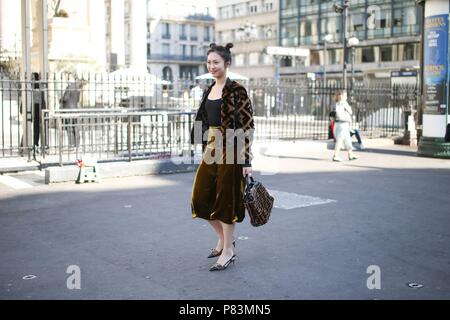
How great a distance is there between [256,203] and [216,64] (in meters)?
1.32

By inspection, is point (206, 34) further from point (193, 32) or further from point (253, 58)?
point (253, 58)

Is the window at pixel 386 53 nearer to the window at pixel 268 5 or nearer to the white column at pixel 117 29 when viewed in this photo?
the window at pixel 268 5

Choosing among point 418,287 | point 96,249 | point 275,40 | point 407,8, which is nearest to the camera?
point 418,287

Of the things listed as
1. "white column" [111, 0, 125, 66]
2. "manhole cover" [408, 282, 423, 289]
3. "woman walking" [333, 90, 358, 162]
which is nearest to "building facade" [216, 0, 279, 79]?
"white column" [111, 0, 125, 66]

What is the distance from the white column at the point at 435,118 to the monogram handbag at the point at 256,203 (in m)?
11.1

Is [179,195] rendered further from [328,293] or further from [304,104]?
[304,104]

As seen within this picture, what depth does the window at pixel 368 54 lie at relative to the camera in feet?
189

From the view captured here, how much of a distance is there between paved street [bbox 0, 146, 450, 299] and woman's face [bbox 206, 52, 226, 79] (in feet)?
5.93

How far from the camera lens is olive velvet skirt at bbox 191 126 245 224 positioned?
5.50 meters

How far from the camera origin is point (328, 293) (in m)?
4.77

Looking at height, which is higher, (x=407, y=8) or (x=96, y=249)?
(x=407, y=8)
